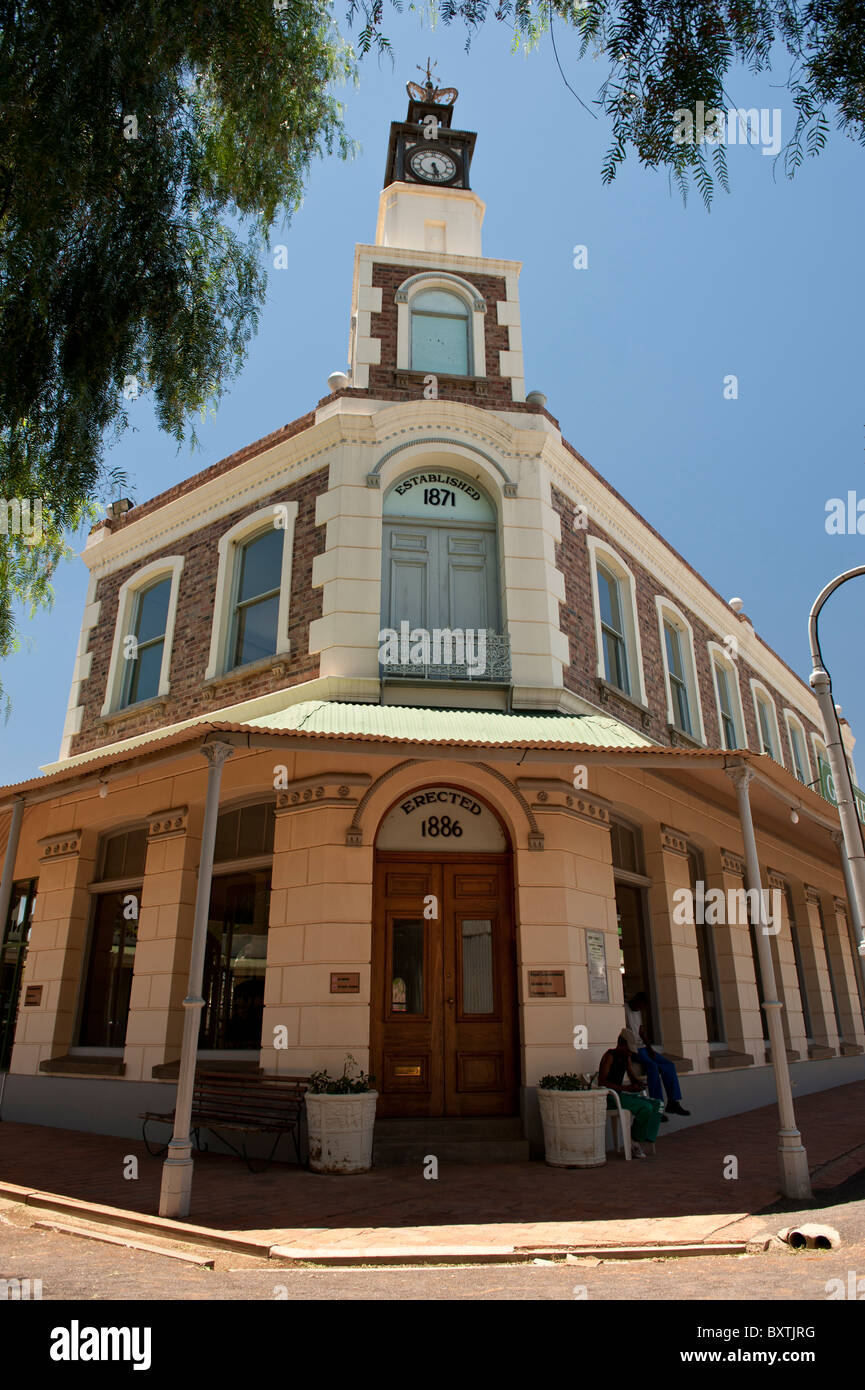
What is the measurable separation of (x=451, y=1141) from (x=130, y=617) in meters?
9.41

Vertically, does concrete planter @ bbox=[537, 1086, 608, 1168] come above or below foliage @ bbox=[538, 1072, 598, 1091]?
below

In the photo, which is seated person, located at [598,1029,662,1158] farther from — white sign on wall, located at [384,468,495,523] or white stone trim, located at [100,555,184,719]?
white stone trim, located at [100,555,184,719]

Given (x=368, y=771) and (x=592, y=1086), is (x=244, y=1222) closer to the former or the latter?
(x=592, y=1086)

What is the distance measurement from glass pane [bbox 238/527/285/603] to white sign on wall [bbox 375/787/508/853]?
3.83 m

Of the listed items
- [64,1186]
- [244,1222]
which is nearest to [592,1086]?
[244,1222]

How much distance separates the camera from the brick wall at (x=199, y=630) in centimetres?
1105

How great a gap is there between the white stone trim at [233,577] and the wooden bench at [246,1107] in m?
4.93

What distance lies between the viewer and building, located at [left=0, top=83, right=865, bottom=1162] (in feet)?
30.1

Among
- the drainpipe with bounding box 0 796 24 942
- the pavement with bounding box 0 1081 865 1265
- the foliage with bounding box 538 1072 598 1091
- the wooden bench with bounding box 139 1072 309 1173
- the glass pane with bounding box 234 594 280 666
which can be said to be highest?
the glass pane with bounding box 234 594 280 666

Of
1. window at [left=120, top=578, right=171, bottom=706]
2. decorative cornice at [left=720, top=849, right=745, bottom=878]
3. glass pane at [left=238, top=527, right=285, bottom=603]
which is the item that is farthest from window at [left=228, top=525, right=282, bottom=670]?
decorative cornice at [left=720, top=849, right=745, bottom=878]

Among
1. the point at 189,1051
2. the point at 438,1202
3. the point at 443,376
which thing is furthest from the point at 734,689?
the point at 189,1051

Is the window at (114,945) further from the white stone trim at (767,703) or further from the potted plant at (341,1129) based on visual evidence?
the white stone trim at (767,703)

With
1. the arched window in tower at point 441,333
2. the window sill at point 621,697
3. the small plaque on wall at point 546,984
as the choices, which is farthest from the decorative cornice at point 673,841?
the arched window in tower at point 441,333

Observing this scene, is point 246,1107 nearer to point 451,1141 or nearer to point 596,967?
point 451,1141
